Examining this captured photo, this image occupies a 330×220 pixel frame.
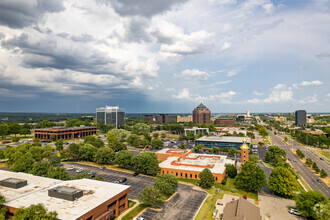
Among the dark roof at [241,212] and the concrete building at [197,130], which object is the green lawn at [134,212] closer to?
the dark roof at [241,212]

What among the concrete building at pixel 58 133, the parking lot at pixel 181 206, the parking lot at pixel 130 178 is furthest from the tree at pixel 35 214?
the concrete building at pixel 58 133

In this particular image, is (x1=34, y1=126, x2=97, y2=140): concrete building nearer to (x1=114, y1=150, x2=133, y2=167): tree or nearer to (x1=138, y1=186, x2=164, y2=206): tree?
(x1=114, y1=150, x2=133, y2=167): tree

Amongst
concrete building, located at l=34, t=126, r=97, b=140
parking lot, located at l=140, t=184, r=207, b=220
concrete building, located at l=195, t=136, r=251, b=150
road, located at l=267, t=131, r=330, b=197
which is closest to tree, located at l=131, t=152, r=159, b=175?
parking lot, located at l=140, t=184, r=207, b=220

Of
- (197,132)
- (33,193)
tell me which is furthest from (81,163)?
(197,132)

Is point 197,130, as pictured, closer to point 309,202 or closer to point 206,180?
point 206,180

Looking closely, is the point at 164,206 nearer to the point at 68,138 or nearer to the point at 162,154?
the point at 162,154

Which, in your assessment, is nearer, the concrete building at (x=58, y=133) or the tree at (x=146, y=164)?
the tree at (x=146, y=164)

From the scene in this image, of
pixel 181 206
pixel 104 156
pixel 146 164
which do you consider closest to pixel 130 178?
pixel 146 164
